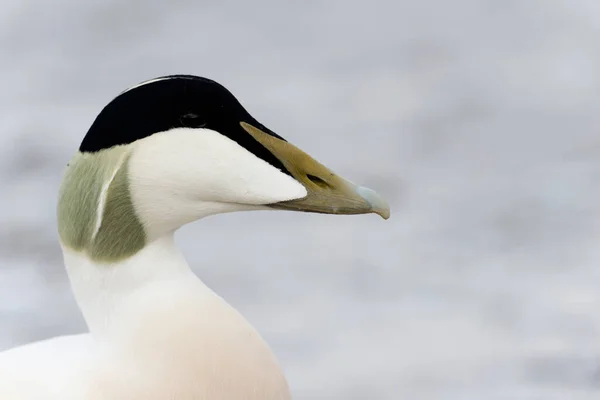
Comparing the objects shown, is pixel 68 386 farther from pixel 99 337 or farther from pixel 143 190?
pixel 143 190

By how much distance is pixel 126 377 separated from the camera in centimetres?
146

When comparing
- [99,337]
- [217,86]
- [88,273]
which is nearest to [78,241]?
[88,273]

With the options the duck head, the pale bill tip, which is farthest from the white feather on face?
the pale bill tip

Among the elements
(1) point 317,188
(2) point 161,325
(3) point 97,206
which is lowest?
(2) point 161,325

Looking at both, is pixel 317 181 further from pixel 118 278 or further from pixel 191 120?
pixel 118 278

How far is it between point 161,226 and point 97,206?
0.10m

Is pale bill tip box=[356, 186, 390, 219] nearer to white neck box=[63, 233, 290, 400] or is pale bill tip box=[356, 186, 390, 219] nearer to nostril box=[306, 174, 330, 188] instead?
nostril box=[306, 174, 330, 188]

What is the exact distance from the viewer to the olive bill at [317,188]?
1.43 meters

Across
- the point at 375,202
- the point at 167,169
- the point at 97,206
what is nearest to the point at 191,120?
the point at 167,169

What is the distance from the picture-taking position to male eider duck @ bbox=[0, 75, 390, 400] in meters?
1.39

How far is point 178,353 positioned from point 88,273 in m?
0.17

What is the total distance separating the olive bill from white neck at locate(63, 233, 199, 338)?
177 millimetres

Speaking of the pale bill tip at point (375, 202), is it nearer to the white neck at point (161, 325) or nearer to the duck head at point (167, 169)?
the duck head at point (167, 169)

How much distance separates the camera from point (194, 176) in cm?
139
